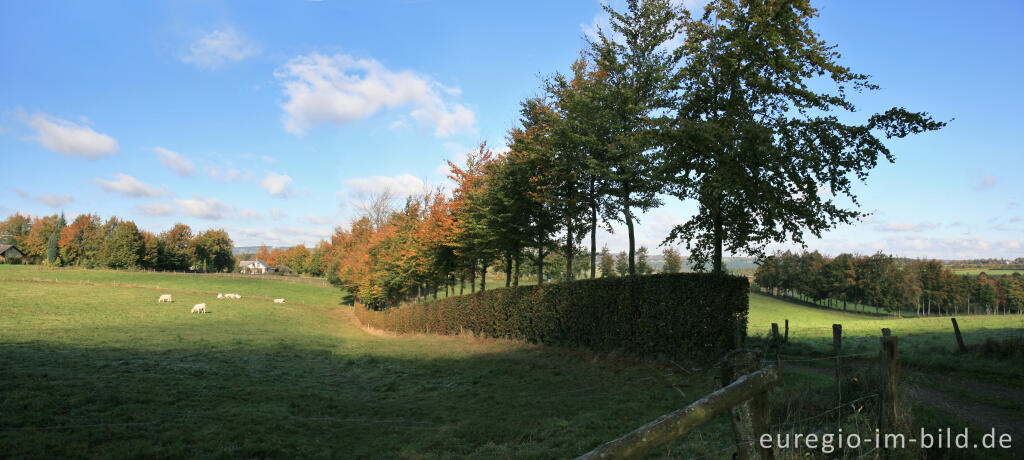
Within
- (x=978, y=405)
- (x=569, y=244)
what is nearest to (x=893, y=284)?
(x=569, y=244)

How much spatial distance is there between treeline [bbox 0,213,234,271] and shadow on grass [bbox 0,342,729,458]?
9381cm

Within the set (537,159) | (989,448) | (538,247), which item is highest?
(537,159)

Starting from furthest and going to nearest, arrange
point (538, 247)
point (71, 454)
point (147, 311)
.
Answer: point (147, 311), point (538, 247), point (71, 454)

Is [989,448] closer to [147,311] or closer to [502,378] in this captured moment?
[502,378]

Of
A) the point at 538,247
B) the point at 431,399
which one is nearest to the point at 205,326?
the point at 538,247

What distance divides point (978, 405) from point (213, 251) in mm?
148410

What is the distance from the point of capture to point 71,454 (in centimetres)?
634

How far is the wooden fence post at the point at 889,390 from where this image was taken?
14.4ft

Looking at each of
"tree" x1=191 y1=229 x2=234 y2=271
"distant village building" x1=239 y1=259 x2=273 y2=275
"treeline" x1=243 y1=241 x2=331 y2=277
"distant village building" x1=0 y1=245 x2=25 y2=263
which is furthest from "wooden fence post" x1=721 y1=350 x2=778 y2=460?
"distant village building" x1=239 y1=259 x2=273 y2=275

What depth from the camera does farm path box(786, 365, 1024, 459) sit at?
6523 millimetres

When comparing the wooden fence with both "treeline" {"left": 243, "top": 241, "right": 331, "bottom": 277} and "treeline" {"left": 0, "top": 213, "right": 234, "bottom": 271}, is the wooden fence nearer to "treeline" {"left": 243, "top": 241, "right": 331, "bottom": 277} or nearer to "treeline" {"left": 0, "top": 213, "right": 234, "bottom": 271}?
"treeline" {"left": 243, "top": 241, "right": 331, "bottom": 277}

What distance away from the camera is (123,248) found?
86.6 m

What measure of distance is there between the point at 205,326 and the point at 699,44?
3451 centimetres

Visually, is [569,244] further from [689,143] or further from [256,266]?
[256,266]
